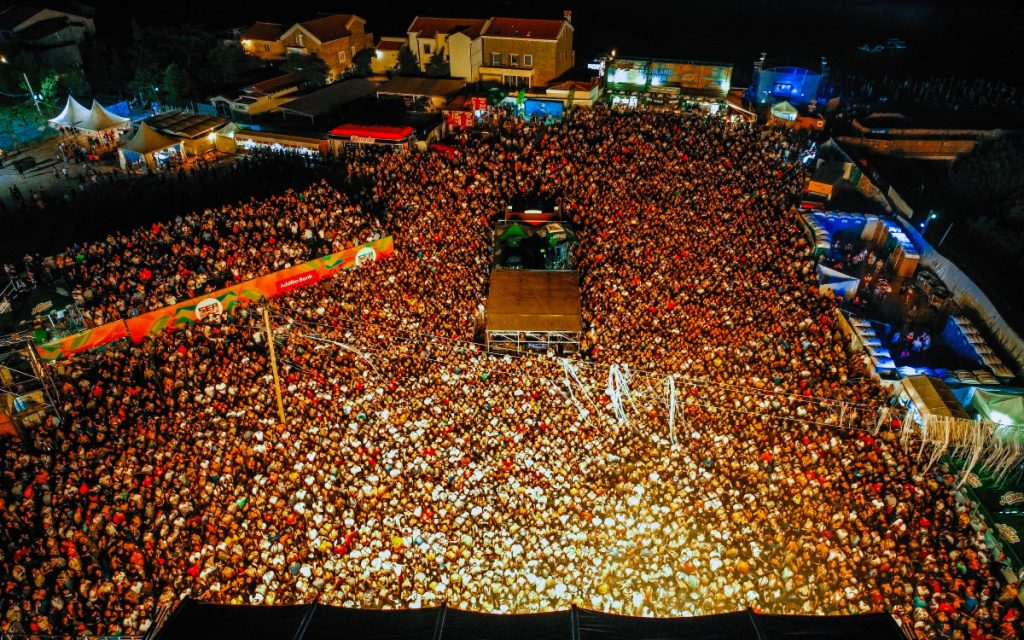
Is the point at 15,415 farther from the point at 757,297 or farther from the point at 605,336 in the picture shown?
the point at 757,297

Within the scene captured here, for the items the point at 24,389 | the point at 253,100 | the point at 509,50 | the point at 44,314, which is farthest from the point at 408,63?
the point at 24,389

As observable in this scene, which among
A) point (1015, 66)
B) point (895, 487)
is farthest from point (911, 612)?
point (1015, 66)

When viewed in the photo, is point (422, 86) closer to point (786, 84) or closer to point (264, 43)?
point (264, 43)

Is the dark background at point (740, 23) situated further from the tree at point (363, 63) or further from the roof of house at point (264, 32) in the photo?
the tree at point (363, 63)

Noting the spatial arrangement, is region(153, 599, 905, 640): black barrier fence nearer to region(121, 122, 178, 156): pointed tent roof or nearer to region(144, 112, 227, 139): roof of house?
region(121, 122, 178, 156): pointed tent roof

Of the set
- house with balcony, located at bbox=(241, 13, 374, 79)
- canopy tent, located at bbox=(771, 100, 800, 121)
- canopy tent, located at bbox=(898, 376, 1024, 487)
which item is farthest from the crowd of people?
house with balcony, located at bbox=(241, 13, 374, 79)

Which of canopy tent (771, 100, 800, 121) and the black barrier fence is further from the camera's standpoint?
canopy tent (771, 100, 800, 121)
